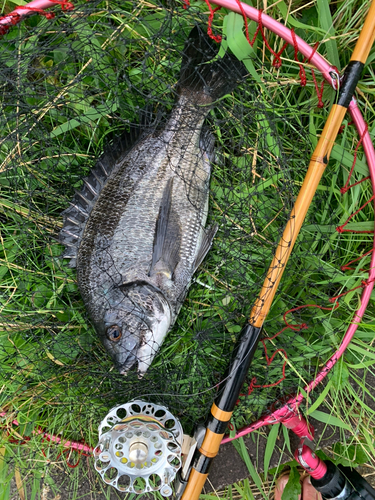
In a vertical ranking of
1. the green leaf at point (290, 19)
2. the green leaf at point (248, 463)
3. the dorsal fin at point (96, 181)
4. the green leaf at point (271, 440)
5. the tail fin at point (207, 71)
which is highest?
the green leaf at point (290, 19)

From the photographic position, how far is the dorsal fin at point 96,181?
2410 millimetres

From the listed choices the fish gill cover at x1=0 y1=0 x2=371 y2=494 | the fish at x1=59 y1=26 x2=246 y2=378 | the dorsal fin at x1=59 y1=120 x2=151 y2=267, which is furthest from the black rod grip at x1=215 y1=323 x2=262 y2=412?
the dorsal fin at x1=59 y1=120 x2=151 y2=267

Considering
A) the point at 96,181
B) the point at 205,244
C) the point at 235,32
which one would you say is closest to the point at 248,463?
the point at 205,244

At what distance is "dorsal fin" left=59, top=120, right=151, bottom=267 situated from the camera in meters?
2.41

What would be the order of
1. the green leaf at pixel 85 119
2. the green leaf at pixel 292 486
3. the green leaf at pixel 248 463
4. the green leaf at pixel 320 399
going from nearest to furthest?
the green leaf at pixel 320 399, the green leaf at pixel 85 119, the green leaf at pixel 248 463, the green leaf at pixel 292 486

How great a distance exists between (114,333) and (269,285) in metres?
1.02

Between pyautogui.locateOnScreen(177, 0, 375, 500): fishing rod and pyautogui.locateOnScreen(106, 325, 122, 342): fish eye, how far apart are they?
0.71 m

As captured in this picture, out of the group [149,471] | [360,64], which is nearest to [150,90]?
[360,64]

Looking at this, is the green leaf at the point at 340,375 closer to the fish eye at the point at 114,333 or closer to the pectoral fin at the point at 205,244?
the pectoral fin at the point at 205,244

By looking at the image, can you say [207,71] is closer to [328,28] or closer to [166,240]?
[328,28]

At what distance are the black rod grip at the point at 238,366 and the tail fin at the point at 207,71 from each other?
151cm

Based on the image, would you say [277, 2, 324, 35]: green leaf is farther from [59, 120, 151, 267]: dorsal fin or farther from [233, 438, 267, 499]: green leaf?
[233, 438, 267, 499]: green leaf

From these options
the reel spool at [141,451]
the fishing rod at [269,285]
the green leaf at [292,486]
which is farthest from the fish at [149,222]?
the green leaf at [292,486]

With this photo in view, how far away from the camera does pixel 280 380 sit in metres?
2.28
